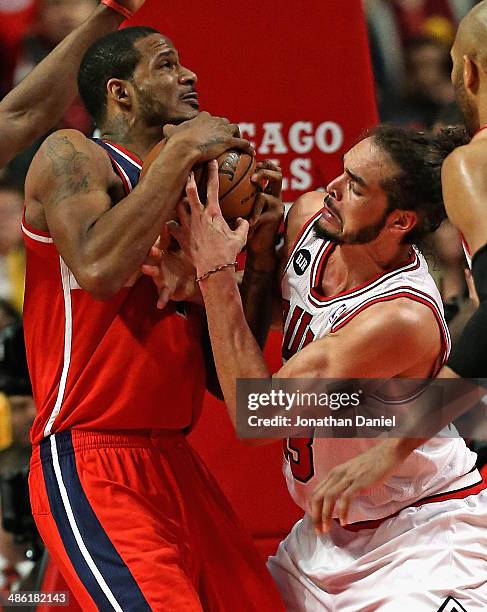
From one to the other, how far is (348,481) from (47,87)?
134cm

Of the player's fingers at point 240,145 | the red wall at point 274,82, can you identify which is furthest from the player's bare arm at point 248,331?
the red wall at point 274,82

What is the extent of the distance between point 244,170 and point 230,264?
8.3 inches

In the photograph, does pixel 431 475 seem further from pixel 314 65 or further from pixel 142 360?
pixel 314 65

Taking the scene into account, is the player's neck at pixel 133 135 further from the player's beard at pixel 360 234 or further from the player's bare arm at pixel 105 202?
the player's beard at pixel 360 234

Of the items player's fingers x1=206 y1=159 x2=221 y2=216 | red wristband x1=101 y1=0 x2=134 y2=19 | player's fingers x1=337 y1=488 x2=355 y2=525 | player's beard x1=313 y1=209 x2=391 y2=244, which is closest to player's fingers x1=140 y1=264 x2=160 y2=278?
player's fingers x1=206 y1=159 x2=221 y2=216

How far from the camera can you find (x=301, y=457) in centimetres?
247

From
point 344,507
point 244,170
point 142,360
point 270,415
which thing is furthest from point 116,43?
point 344,507

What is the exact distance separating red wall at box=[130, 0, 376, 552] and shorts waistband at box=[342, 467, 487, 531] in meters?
0.64

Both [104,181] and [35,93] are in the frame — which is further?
[35,93]

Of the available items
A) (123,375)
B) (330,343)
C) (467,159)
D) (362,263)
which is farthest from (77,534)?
(467,159)

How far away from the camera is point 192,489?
2.42 m

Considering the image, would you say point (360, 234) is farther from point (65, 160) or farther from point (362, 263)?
point (65, 160)

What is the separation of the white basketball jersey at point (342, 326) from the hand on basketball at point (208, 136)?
0.36 meters

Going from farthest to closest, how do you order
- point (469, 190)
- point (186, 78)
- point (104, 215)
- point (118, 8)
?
point (118, 8) < point (186, 78) < point (104, 215) < point (469, 190)
